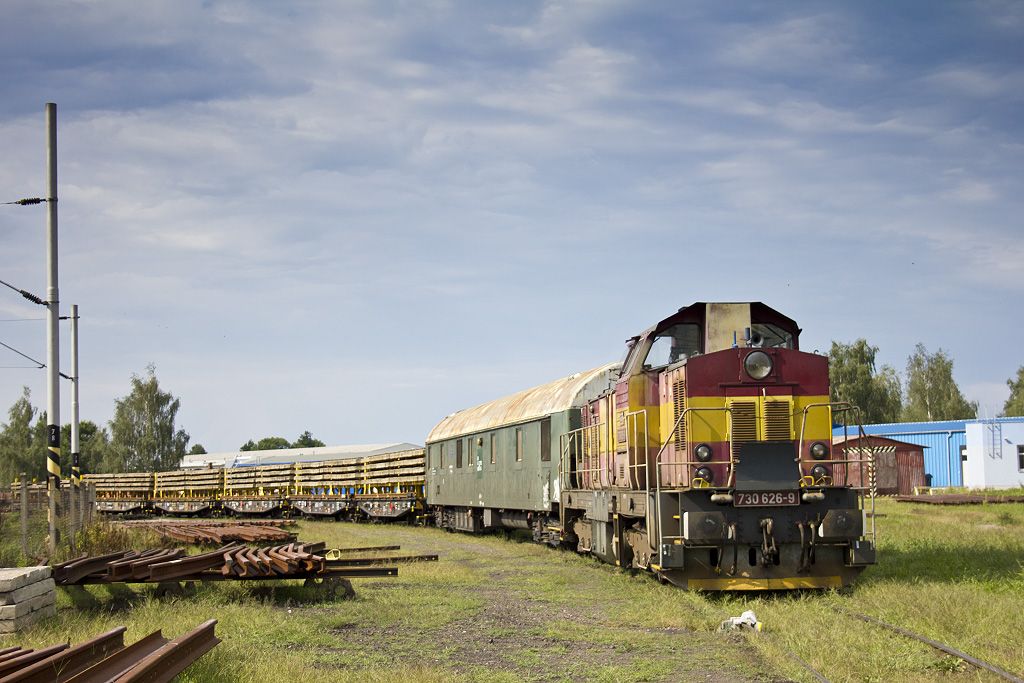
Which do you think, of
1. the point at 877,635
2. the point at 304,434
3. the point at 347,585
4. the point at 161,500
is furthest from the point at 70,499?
the point at 304,434

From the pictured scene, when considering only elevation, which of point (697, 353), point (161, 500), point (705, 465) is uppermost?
point (697, 353)

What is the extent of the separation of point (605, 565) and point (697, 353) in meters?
4.94

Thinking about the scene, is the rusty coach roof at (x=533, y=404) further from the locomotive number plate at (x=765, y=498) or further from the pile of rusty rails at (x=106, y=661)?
the pile of rusty rails at (x=106, y=661)

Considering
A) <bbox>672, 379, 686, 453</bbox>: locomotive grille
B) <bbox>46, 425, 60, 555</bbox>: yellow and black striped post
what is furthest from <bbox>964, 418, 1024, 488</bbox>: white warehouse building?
<bbox>46, 425, 60, 555</bbox>: yellow and black striped post

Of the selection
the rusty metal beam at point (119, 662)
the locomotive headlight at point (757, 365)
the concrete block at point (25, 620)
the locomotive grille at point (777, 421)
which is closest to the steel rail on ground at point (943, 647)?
the locomotive grille at point (777, 421)

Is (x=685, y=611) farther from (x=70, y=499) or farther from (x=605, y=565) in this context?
(x=70, y=499)

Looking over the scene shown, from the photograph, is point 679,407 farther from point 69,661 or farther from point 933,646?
point 69,661

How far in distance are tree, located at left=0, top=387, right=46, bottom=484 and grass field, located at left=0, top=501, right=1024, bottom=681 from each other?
220 feet

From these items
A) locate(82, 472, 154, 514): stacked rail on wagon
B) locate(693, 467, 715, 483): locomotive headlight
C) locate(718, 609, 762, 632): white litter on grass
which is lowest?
locate(82, 472, 154, 514): stacked rail on wagon

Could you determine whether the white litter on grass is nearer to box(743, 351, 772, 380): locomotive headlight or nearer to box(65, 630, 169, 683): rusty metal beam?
box(743, 351, 772, 380): locomotive headlight

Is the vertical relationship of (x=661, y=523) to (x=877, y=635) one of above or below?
above

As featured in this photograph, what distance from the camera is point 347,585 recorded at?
12.3m

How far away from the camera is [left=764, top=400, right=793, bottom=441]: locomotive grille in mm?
11609

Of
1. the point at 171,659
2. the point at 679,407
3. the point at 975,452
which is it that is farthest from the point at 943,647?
the point at 975,452
